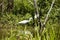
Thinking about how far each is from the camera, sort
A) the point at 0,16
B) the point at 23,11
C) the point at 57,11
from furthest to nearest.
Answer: the point at 23,11 → the point at 0,16 → the point at 57,11

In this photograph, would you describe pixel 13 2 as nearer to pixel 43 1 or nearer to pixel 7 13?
pixel 7 13

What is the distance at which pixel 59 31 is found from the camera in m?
3.22

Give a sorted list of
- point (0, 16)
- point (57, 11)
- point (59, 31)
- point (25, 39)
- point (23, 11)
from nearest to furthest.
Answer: point (59, 31) → point (25, 39) → point (57, 11) → point (0, 16) → point (23, 11)

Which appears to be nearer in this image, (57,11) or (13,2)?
(57,11)

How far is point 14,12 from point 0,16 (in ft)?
2.13

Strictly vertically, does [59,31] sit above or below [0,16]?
above

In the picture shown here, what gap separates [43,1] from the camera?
6.74m

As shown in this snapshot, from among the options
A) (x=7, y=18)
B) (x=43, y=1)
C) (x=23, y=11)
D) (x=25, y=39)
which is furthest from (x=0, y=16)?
(x=25, y=39)

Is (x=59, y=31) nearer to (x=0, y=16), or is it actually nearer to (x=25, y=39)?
(x=25, y=39)

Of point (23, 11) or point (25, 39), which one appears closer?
point (25, 39)

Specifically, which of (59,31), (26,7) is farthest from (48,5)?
(59,31)

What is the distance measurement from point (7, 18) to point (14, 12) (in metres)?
0.67

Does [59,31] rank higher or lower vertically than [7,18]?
higher

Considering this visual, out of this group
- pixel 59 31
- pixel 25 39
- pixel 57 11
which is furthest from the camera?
pixel 57 11
